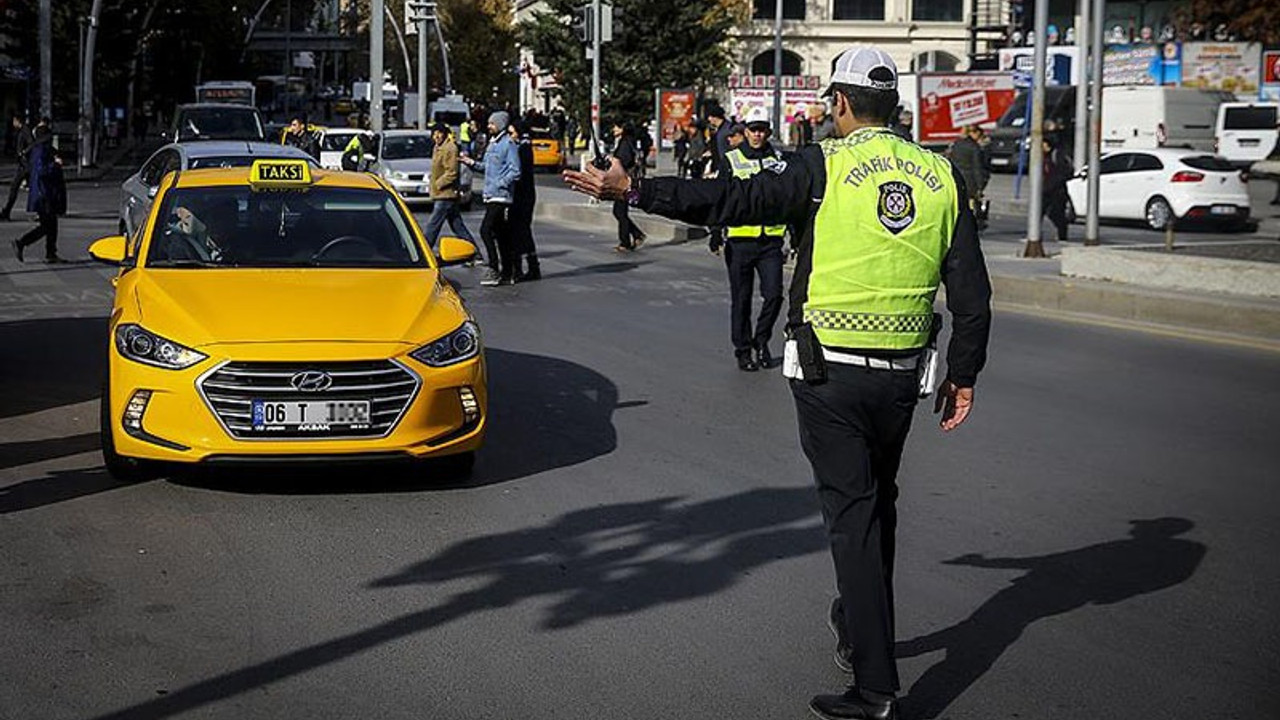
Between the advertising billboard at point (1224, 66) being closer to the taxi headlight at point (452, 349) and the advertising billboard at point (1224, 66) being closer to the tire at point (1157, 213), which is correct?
the tire at point (1157, 213)

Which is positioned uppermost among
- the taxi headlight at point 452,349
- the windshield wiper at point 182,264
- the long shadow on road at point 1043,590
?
the windshield wiper at point 182,264

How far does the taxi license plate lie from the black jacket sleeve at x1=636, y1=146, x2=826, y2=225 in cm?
325

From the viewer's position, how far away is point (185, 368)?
27.0 feet

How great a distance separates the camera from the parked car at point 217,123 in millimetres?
38719

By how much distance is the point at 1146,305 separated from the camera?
16734mm

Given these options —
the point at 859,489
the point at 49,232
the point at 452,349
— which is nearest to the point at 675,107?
the point at 49,232

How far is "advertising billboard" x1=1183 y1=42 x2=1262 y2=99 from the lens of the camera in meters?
59.7

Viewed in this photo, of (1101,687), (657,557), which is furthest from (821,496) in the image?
(657,557)

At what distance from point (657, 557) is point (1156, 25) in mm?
76836

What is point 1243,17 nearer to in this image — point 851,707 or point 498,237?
point 498,237

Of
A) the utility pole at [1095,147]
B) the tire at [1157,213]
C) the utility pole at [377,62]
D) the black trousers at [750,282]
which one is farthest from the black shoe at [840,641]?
the utility pole at [377,62]

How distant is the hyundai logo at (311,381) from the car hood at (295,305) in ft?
0.60

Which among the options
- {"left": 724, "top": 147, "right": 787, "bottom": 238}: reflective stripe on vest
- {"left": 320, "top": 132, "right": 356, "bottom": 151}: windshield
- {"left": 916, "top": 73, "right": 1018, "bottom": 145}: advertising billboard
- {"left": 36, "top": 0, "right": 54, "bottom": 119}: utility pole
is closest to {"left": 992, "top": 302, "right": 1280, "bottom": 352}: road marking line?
{"left": 724, "top": 147, "right": 787, "bottom": 238}: reflective stripe on vest

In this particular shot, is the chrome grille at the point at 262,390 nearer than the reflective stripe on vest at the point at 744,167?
Yes
